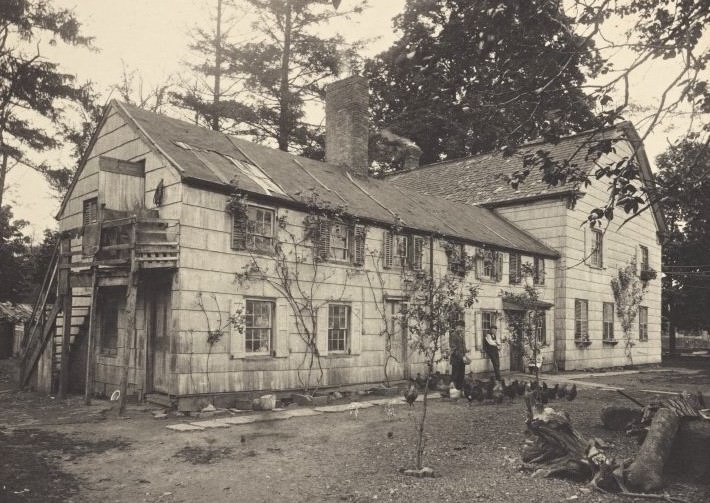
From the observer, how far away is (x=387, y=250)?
1692 centimetres

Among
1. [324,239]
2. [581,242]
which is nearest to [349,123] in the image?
[324,239]

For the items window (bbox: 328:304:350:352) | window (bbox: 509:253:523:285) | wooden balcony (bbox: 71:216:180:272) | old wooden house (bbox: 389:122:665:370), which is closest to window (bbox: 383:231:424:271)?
window (bbox: 328:304:350:352)

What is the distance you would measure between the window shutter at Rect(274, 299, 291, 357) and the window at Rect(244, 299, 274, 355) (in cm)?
16

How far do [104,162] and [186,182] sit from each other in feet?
8.19

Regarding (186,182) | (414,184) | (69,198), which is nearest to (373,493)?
(186,182)

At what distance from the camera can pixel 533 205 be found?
24.6m

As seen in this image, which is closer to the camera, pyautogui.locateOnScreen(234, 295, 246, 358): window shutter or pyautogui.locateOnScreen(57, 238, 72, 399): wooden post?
pyautogui.locateOnScreen(234, 295, 246, 358): window shutter

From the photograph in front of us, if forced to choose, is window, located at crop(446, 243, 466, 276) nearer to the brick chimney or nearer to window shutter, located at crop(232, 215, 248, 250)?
the brick chimney

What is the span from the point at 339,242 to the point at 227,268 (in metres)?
3.54

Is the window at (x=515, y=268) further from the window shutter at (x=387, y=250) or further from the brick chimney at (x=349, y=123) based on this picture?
the window shutter at (x=387, y=250)

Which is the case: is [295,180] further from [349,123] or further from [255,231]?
[349,123]

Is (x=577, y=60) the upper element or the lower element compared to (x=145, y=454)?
upper

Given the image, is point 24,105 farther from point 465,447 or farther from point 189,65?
point 465,447

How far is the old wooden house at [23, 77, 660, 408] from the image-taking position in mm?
12570
